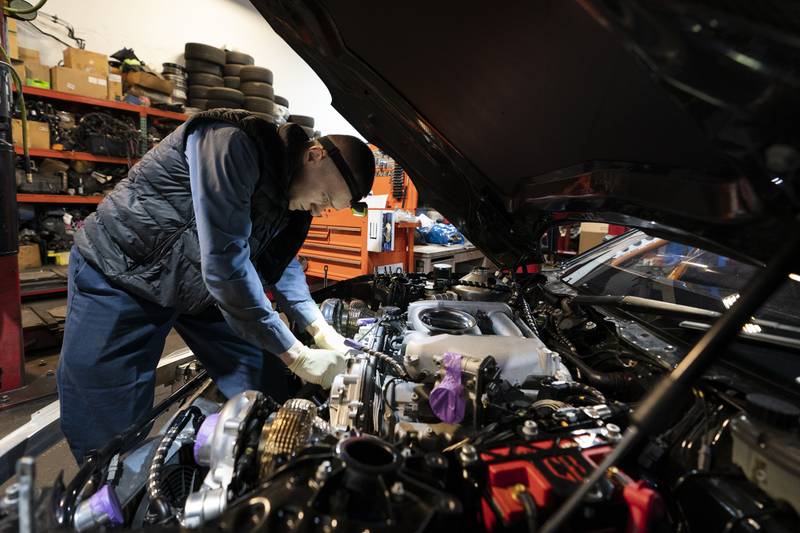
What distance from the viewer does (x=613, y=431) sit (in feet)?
2.55

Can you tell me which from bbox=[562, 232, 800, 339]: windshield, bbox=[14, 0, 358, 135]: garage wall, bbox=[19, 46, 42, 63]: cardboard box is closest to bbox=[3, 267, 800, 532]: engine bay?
bbox=[562, 232, 800, 339]: windshield

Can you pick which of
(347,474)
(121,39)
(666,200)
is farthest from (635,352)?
(121,39)

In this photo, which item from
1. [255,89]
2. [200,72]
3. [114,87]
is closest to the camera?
[114,87]

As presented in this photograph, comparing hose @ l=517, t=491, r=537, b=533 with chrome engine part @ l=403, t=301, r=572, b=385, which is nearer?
hose @ l=517, t=491, r=537, b=533

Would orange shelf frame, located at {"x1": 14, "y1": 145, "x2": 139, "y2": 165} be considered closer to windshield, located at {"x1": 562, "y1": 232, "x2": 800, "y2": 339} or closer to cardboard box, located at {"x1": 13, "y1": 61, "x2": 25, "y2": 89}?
cardboard box, located at {"x1": 13, "y1": 61, "x2": 25, "y2": 89}

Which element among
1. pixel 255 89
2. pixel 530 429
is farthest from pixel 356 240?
pixel 530 429

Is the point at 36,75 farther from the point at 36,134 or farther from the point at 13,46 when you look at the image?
the point at 36,134

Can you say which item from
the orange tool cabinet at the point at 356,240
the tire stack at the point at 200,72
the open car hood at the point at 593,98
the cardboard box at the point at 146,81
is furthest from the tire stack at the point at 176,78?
the open car hood at the point at 593,98

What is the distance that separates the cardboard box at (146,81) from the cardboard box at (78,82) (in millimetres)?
336

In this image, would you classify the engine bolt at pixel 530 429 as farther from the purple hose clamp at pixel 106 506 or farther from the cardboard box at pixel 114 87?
the cardboard box at pixel 114 87

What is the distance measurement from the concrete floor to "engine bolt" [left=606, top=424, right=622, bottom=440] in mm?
1847

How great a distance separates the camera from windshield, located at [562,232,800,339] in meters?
1.13

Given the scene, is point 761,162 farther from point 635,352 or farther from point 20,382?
point 20,382

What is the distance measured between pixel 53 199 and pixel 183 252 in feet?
11.2
